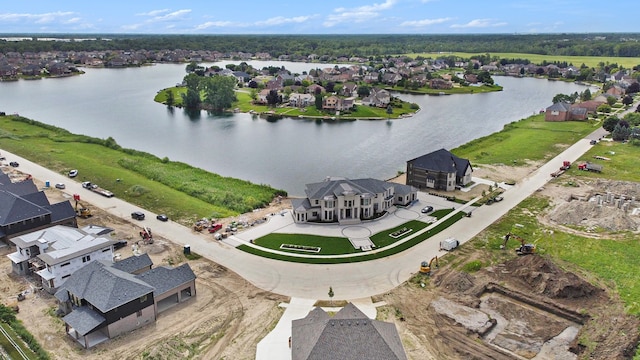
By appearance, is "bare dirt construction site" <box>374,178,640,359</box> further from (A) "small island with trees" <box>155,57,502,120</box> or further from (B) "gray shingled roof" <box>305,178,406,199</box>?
(A) "small island with trees" <box>155,57,502,120</box>

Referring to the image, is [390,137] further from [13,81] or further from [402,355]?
[13,81]

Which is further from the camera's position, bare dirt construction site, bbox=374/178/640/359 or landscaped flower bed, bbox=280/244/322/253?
landscaped flower bed, bbox=280/244/322/253

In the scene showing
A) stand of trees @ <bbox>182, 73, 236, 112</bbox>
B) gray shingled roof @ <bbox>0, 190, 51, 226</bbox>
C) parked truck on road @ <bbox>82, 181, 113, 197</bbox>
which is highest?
stand of trees @ <bbox>182, 73, 236, 112</bbox>

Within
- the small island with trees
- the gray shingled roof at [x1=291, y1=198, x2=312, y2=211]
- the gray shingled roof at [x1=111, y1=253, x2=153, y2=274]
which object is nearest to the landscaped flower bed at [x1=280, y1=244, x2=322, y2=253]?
the gray shingled roof at [x1=291, y1=198, x2=312, y2=211]

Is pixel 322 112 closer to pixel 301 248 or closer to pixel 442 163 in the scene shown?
pixel 442 163

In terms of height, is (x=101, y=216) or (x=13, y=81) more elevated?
(x=13, y=81)

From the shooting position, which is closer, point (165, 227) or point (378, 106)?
point (165, 227)

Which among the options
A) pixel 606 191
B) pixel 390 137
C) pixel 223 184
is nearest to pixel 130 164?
pixel 223 184

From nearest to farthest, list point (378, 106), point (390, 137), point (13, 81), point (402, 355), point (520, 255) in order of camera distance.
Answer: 1. point (402, 355)
2. point (520, 255)
3. point (390, 137)
4. point (378, 106)
5. point (13, 81)
